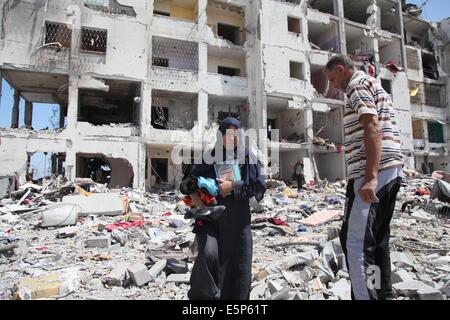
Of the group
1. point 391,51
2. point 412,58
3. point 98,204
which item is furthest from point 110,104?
point 412,58

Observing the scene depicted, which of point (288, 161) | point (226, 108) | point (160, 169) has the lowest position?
point (160, 169)

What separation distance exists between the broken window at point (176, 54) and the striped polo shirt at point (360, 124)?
1702 cm

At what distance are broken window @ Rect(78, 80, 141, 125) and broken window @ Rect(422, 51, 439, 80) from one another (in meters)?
24.9

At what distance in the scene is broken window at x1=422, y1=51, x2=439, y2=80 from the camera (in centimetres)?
2709

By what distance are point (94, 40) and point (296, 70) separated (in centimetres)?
1244

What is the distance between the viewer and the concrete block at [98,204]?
8.17 m

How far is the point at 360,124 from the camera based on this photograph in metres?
2.08

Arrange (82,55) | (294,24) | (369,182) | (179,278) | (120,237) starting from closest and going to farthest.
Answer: (369,182), (179,278), (120,237), (82,55), (294,24)

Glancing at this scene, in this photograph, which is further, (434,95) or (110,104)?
(434,95)

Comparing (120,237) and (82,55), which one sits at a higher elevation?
(82,55)

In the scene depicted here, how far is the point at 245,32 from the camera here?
20156 mm

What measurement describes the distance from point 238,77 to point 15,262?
16.5 meters

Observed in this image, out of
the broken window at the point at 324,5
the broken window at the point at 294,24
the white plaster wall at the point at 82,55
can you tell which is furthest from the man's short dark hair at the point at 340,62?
the broken window at the point at 324,5

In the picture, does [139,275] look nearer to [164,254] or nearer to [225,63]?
[164,254]
